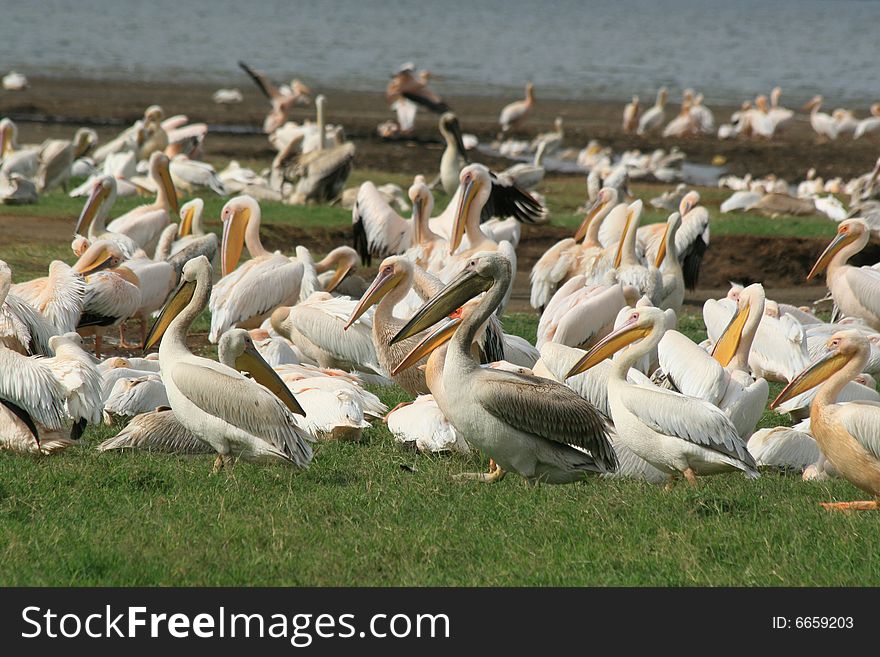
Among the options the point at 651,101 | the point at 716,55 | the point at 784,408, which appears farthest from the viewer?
the point at 716,55

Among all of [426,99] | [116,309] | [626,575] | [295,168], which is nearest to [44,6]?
[426,99]

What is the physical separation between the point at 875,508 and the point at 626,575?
4.16 feet

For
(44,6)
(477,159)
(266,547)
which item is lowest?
(44,6)

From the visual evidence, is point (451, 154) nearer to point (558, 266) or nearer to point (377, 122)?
point (558, 266)

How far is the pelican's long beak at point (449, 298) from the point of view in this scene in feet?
17.7

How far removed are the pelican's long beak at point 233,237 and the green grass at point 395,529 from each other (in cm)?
391

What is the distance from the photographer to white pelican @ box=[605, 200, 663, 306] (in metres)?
8.84

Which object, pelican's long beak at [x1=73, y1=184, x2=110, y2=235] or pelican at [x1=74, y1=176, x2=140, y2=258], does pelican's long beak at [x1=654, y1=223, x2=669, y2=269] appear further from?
pelican's long beak at [x1=73, y1=184, x2=110, y2=235]

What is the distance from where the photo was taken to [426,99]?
72.3 feet

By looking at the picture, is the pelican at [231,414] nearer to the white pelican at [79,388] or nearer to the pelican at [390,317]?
the white pelican at [79,388]

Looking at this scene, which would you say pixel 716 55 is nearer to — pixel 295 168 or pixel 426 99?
pixel 426 99

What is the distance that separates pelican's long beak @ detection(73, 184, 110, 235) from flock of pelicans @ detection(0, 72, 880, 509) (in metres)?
0.67

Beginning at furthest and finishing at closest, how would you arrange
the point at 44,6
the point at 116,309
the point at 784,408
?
the point at 44,6 < the point at 116,309 < the point at 784,408

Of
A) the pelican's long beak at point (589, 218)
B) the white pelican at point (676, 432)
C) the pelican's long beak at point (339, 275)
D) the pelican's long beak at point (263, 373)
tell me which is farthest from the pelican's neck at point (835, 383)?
the pelican's long beak at point (589, 218)
